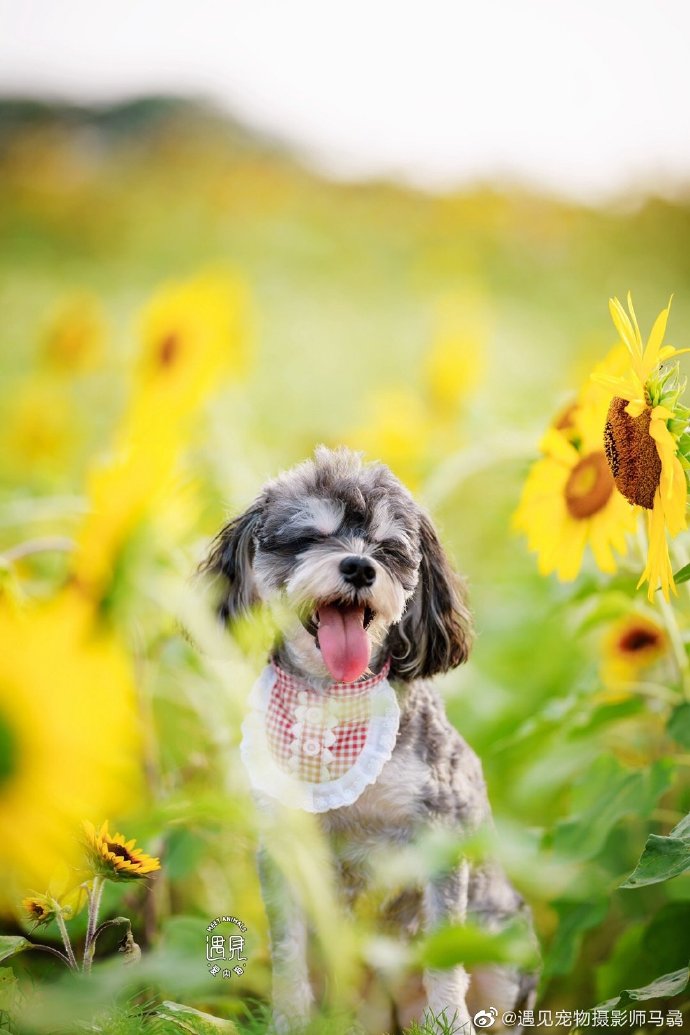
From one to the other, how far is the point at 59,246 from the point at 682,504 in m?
5.25

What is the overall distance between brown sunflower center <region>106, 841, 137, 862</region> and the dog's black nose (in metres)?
0.48

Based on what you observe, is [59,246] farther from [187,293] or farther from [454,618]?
[454,618]

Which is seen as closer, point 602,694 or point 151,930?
point 151,930

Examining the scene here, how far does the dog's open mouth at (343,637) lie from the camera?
142 centimetres

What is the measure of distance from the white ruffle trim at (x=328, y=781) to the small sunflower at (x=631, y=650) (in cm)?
85

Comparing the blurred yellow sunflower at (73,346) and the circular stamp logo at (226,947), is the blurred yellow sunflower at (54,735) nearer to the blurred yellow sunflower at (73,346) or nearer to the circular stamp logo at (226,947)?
the circular stamp logo at (226,947)

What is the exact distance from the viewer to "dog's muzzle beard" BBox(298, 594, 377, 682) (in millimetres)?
1421

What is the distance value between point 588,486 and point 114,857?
977mm

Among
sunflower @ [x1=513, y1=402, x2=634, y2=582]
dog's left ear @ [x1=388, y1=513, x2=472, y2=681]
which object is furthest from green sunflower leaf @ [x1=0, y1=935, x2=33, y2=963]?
sunflower @ [x1=513, y1=402, x2=634, y2=582]

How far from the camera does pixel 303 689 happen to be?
154 centimetres

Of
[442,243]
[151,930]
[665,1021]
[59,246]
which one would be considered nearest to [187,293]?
[151,930]

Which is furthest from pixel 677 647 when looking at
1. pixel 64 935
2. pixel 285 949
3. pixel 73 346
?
pixel 73 346

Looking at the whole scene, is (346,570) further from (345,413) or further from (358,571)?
(345,413)

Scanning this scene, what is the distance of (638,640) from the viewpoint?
2229mm
